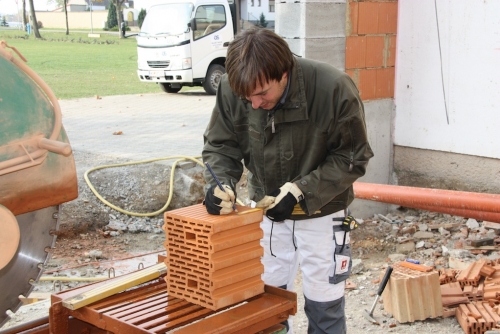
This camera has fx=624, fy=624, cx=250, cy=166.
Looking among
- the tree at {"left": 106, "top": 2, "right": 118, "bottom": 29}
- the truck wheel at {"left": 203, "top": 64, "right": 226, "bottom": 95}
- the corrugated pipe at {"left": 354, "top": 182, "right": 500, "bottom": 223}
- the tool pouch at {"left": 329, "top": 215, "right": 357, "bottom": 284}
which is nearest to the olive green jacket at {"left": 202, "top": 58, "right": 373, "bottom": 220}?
the tool pouch at {"left": 329, "top": 215, "right": 357, "bottom": 284}

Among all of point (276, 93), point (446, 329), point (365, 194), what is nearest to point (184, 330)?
point (276, 93)

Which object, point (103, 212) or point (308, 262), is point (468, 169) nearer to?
point (308, 262)

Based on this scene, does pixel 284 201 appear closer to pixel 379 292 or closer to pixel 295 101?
pixel 295 101

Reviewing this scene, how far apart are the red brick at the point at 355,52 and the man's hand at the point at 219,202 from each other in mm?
3507

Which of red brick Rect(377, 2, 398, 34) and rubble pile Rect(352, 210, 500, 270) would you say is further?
red brick Rect(377, 2, 398, 34)

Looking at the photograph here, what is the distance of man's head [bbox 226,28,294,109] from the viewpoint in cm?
265

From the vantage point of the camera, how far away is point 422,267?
462cm

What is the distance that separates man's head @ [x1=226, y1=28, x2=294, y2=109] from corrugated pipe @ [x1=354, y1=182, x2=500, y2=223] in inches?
105

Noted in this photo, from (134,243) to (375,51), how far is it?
307 centimetres

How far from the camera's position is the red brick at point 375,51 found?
607 centimetres

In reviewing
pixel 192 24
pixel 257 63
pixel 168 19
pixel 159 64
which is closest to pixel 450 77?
pixel 257 63

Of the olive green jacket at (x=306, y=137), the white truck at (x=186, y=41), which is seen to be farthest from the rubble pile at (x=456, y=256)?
the white truck at (x=186, y=41)

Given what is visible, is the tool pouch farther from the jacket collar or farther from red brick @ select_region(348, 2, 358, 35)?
red brick @ select_region(348, 2, 358, 35)

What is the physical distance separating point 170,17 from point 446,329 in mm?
13206
